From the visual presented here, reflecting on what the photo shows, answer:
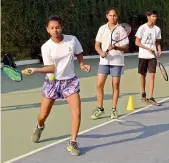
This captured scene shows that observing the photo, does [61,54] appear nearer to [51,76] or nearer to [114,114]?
[51,76]

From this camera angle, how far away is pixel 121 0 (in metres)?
21.7

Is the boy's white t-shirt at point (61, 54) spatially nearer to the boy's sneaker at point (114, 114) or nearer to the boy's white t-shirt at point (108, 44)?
the boy's white t-shirt at point (108, 44)

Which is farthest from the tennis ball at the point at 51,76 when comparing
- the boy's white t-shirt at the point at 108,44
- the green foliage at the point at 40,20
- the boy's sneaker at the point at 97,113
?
the green foliage at the point at 40,20

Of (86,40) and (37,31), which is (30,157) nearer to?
(37,31)

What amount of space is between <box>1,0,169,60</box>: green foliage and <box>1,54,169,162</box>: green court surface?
181 inches

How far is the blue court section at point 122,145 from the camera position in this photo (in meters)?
4.84

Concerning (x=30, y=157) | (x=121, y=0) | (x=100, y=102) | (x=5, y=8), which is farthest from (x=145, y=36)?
(x=121, y=0)

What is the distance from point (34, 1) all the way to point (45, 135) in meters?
11.3

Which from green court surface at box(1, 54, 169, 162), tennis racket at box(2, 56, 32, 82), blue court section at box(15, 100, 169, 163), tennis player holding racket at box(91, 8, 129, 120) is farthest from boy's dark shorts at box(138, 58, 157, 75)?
tennis racket at box(2, 56, 32, 82)

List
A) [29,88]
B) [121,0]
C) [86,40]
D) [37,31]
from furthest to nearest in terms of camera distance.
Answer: [121,0] < [86,40] < [37,31] < [29,88]

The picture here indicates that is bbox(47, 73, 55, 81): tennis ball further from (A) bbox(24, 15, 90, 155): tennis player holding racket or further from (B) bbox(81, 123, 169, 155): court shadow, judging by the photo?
(B) bbox(81, 123, 169, 155): court shadow

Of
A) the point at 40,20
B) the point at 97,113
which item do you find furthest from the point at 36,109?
the point at 40,20

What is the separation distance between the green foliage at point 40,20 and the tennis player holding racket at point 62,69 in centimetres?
1092

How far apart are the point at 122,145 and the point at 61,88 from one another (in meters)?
1.13
